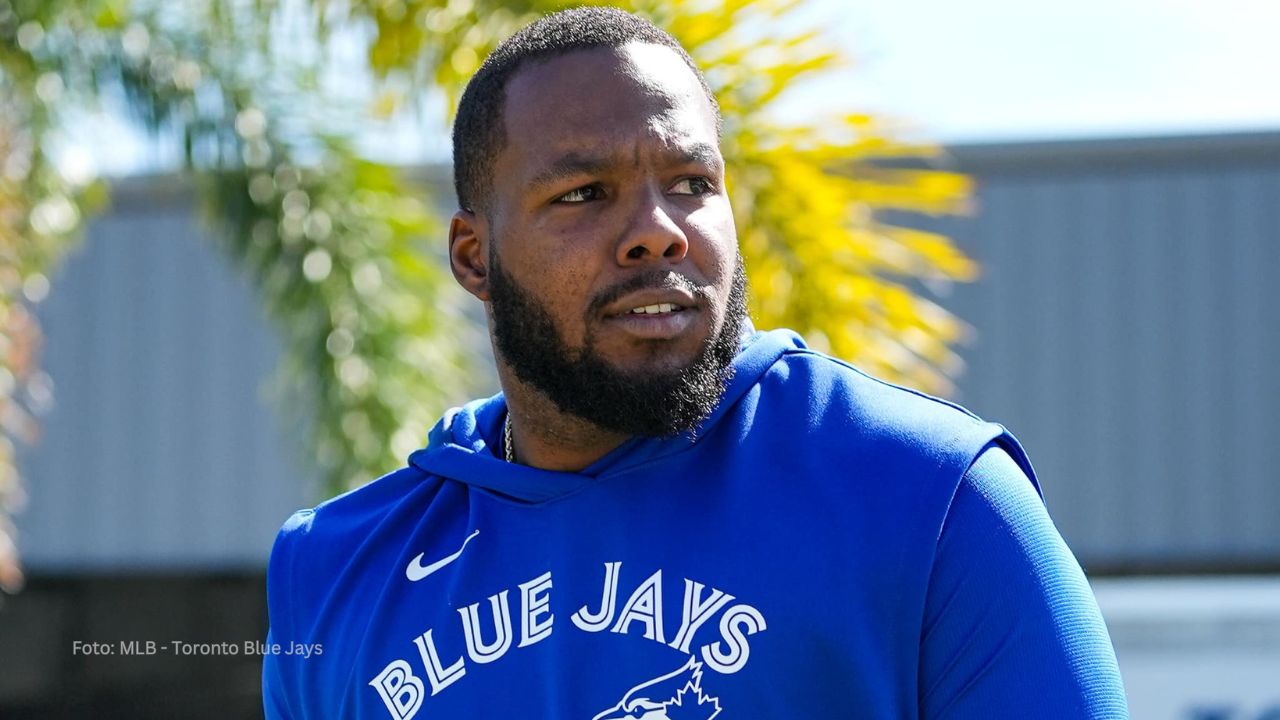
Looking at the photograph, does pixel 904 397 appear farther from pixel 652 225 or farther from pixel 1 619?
pixel 1 619

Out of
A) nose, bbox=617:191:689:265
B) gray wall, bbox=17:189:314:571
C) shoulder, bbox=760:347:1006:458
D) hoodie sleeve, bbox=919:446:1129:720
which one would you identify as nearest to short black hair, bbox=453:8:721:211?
nose, bbox=617:191:689:265

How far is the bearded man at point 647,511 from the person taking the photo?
1.69m

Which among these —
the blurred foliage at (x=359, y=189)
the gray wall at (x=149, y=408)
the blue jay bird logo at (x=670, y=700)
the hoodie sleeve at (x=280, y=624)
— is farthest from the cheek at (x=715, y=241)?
the gray wall at (x=149, y=408)

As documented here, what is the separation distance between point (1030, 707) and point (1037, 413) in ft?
31.1

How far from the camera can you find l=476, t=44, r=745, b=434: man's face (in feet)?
6.31

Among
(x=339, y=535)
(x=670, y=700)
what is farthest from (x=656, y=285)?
(x=339, y=535)

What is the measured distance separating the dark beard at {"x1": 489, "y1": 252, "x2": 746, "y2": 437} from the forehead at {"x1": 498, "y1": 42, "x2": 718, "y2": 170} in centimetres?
19

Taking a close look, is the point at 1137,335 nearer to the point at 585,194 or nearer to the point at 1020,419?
the point at 1020,419

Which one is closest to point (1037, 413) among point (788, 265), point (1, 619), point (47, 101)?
point (788, 265)

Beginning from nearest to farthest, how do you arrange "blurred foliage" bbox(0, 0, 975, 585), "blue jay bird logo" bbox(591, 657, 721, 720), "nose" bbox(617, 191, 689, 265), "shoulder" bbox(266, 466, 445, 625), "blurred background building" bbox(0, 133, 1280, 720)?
1. "blue jay bird logo" bbox(591, 657, 721, 720)
2. "nose" bbox(617, 191, 689, 265)
3. "shoulder" bbox(266, 466, 445, 625)
4. "blurred foliage" bbox(0, 0, 975, 585)
5. "blurred background building" bbox(0, 133, 1280, 720)

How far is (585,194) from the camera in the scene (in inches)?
77.7

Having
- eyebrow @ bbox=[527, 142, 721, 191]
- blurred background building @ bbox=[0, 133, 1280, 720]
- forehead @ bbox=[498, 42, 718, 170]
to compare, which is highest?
forehead @ bbox=[498, 42, 718, 170]

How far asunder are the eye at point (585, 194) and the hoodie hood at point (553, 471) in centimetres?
29

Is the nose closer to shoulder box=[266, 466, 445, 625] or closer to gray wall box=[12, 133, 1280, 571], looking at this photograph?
shoulder box=[266, 466, 445, 625]
